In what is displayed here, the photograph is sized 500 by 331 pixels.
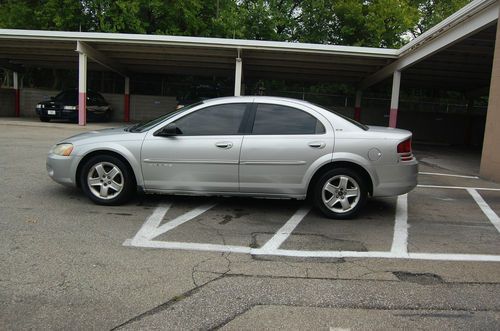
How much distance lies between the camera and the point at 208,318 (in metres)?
3.54

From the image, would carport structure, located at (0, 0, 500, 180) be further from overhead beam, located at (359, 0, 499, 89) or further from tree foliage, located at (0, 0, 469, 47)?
tree foliage, located at (0, 0, 469, 47)

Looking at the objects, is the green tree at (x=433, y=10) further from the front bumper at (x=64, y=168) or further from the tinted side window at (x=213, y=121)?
the front bumper at (x=64, y=168)

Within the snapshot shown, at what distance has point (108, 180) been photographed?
21.6 ft

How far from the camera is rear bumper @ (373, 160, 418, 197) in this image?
6285 mm

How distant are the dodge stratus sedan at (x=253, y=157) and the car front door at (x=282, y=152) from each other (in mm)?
13

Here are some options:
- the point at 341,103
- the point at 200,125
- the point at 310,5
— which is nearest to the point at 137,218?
the point at 200,125

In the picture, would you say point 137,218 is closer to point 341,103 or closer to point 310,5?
point 341,103

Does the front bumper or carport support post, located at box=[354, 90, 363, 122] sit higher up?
carport support post, located at box=[354, 90, 363, 122]

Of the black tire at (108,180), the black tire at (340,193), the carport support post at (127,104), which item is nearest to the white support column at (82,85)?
the carport support post at (127,104)

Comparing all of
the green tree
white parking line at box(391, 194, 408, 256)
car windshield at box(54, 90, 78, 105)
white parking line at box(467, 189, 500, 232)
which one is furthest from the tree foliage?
white parking line at box(391, 194, 408, 256)

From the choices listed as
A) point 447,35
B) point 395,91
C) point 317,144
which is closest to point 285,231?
point 317,144

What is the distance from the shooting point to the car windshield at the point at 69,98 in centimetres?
2244

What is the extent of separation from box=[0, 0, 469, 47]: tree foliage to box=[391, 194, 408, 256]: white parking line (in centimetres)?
2210

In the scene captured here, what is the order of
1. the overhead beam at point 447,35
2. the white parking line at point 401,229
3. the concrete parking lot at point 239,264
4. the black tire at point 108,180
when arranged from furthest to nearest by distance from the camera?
the overhead beam at point 447,35
the black tire at point 108,180
the white parking line at point 401,229
the concrete parking lot at point 239,264
